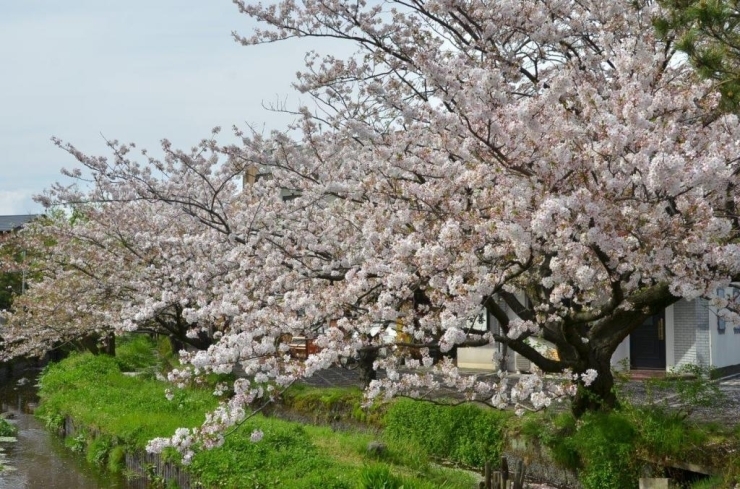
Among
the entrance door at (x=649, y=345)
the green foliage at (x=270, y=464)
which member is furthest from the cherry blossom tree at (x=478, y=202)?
the entrance door at (x=649, y=345)

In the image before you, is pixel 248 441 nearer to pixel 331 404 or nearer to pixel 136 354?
pixel 331 404

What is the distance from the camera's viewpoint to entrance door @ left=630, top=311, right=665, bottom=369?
15188 millimetres

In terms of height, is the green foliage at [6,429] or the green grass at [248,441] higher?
the green grass at [248,441]

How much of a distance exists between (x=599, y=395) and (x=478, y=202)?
3.10 metres

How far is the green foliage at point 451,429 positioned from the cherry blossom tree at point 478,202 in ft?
4.30

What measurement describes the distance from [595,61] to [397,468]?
5.26 metres

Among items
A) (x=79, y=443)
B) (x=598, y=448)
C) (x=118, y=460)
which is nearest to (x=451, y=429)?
(x=598, y=448)

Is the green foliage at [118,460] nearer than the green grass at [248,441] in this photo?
No

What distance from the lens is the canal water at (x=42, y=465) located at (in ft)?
32.9

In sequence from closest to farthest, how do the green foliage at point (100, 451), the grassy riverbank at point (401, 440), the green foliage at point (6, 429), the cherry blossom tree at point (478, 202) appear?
the cherry blossom tree at point (478, 202)
the grassy riverbank at point (401, 440)
the green foliage at point (100, 451)
the green foliage at point (6, 429)

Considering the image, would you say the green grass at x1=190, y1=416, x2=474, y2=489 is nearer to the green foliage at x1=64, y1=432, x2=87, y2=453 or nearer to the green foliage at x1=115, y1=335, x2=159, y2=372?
the green foliage at x1=64, y1=432, x2=87, y2=453

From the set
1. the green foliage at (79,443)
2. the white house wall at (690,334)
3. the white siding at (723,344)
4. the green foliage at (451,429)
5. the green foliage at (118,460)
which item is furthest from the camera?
the white siding at (723,344)

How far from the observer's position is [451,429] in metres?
9.28

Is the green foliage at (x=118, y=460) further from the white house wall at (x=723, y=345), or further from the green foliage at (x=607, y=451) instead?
the white house wall at (x=723, y=345)
